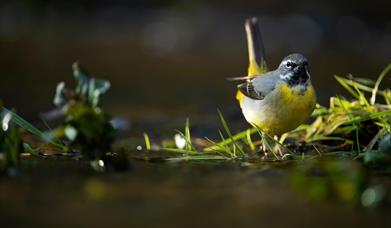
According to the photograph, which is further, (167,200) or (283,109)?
(283,109)

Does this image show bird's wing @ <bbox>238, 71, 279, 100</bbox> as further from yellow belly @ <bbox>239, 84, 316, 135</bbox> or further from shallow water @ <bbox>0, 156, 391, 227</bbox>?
shallow water @ <bbox>0, 156, 391, 227</bbox>

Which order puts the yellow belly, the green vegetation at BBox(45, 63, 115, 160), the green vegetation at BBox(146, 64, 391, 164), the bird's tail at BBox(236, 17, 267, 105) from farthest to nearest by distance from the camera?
→ the bird's tail at BBox(236, 17, 267, 105), the yellow belly, the green vegetation at BBox(146, 64, 391, 164), the green vegetation at BBox(45, 63, 115, 160)

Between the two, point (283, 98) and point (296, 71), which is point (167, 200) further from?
point (296, 71)

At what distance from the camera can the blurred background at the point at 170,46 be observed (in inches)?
276

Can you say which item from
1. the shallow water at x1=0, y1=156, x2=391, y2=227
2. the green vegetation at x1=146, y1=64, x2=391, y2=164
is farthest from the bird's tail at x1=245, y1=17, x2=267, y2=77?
the shallow water at x1=0, y1=156, x2=391, y2=227

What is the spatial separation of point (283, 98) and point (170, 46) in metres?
6.45

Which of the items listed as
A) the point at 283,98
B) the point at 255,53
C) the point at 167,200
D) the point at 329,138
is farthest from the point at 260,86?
the point at 167,200

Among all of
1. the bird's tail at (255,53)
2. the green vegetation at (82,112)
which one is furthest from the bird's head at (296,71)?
the green vegetation at (82,112)

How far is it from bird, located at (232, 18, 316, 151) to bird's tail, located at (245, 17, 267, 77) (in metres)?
0.66

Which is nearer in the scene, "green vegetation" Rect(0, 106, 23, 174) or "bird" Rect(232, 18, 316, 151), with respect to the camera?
"green vegetation" Rect(0, 106, 23, 174)

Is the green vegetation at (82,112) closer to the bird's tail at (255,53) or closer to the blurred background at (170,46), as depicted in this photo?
the blurred background at (170,46)

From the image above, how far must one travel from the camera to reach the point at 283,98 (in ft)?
15.0

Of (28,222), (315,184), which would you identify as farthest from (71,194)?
(315,184)

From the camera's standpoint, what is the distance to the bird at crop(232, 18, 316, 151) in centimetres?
451
